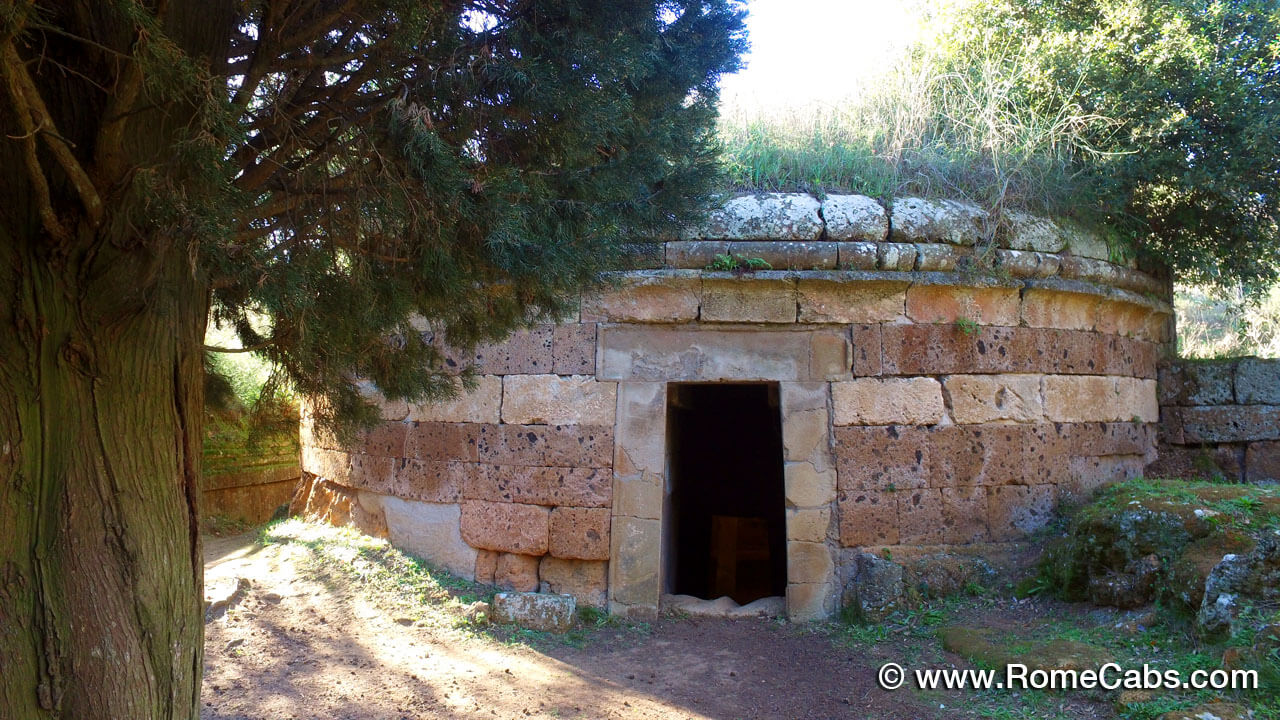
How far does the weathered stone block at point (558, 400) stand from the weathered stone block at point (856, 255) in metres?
1.82

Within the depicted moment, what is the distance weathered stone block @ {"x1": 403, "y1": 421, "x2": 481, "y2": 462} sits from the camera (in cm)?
638

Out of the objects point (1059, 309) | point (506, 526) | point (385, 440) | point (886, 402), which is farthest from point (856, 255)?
point (385, 440)

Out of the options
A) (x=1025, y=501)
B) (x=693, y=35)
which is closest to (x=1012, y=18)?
(x=1025, y=501)

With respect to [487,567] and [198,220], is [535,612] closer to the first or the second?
[487,567]

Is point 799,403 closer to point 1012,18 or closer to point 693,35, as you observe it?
point 693,35

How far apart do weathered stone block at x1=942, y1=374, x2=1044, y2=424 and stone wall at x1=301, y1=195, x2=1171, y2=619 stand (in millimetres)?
12

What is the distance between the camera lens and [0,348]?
256cm

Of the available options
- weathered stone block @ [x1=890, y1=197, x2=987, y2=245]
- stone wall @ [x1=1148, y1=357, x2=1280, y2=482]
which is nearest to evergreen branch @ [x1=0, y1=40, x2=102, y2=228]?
weathered stone block @ [x1=890, y1=197, x2=987, y2=245]

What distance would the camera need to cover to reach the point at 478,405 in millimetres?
6367

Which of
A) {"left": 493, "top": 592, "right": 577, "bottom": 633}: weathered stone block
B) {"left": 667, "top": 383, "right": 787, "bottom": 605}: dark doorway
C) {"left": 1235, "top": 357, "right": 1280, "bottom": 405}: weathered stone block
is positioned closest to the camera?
{"left": 493, "top": 592, "right": 577, "bottom": 633}: weathered stone block

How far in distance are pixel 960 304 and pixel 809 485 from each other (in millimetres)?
1705

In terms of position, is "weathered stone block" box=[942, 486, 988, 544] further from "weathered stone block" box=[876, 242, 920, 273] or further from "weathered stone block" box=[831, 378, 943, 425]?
"weathered stone block" box=[876, 242, 920, 273]

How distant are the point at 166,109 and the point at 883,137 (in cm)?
563

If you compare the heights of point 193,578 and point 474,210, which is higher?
point 474,210
